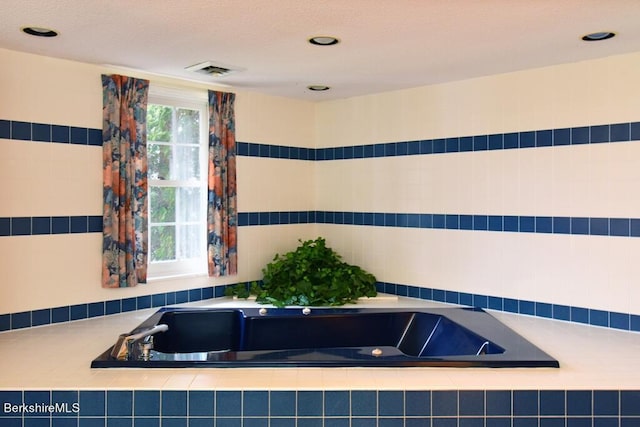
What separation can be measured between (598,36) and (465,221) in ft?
4.52

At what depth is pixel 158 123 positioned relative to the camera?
3652mm

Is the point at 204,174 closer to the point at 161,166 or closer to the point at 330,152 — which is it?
the point at 161,166

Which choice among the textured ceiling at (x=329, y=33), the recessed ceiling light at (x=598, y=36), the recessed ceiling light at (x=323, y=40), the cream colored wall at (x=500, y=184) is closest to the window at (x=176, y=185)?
the textured ceiling at (x=329, y=33)

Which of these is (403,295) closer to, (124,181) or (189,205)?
(189,205)

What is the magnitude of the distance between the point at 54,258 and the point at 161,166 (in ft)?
2.99

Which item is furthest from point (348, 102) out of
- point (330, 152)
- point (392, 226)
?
point (392, 226)

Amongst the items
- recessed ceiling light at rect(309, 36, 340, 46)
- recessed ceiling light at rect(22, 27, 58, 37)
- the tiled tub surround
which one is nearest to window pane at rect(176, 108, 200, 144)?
recessed ceiling light at rect(22, 27, 58, 37)

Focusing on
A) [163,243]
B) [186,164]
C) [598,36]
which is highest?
[598,36]

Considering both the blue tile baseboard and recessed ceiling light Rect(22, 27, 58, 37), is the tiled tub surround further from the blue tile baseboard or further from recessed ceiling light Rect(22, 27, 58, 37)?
recessed ceiling light Rect(22, 27, 58, 37)

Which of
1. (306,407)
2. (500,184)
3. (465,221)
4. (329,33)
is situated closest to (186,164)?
(329,33)

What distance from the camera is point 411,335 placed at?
339cm

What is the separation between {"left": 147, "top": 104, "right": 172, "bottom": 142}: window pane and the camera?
11.8 ft

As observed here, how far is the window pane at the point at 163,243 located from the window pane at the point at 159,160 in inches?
13.6

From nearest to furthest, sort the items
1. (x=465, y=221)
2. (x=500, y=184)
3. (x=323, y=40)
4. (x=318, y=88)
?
(x=323, y=40) → (x=500, y=184) → (x=465, y=221) → (x=318, y=88)
